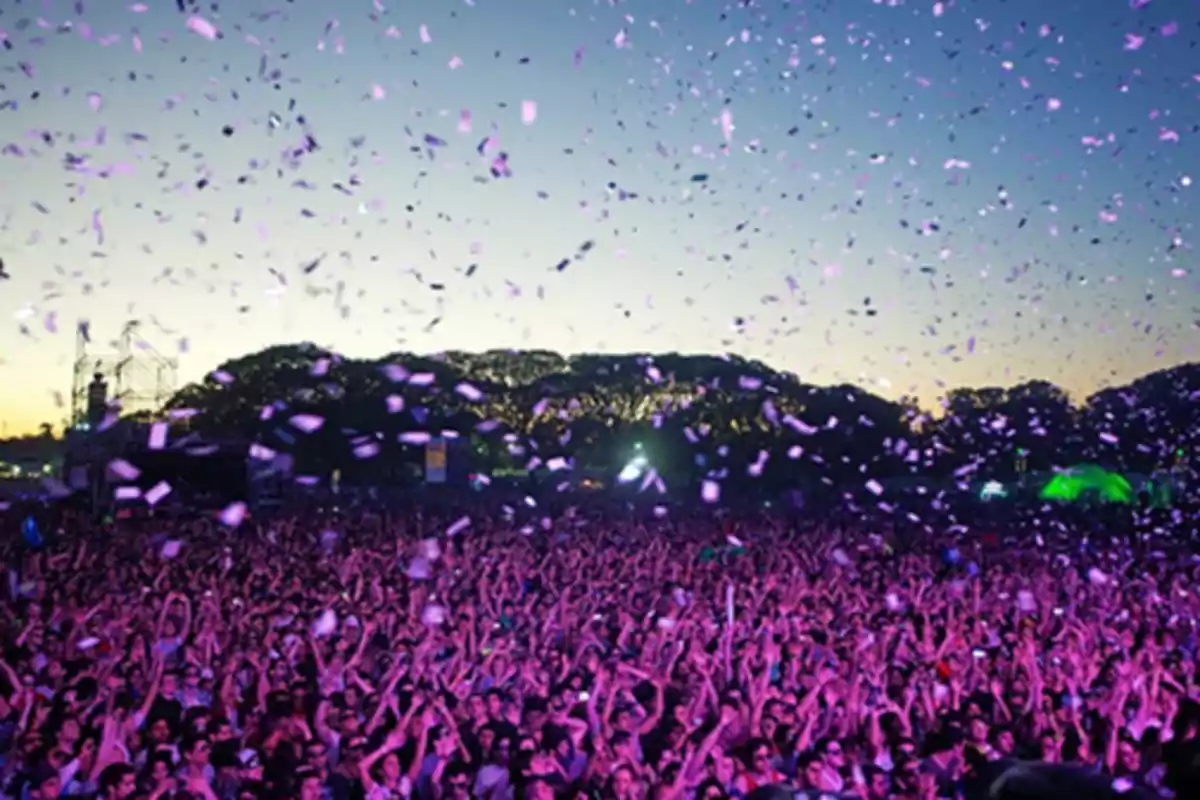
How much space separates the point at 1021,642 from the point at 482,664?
3.87 m

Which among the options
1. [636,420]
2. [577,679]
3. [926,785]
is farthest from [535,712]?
[636,420]

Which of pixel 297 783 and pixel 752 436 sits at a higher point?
pixel 752 436

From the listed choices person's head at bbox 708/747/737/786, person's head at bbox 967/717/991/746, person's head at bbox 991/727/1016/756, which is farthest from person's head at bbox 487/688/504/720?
person's head at bbox 991/727/1016/756

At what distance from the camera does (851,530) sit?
62.8ft

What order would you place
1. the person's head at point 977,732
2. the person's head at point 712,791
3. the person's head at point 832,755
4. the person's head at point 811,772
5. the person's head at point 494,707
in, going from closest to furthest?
the person's head at point 712,791 < the person's head at point 811,772 < the person's head at point 832,755 < the person's head at point 977,732 < the person's head at point 494,707

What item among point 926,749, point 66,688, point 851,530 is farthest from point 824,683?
point 851,530

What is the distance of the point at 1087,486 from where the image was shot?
2967cm

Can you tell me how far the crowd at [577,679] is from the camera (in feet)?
18.0

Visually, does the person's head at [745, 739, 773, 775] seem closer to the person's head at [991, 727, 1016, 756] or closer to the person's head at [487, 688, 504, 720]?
the person's head at [991, 727, 1016, 756]

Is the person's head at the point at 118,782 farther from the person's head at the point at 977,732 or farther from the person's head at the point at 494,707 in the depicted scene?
the person's head at the point at 977,732

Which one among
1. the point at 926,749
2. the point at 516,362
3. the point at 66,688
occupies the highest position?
the point at 516,362

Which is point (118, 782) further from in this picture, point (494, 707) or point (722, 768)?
point (722, 768)

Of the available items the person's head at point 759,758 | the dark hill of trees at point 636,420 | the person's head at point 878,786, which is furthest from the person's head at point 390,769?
the dark hill of trees at point 636,420

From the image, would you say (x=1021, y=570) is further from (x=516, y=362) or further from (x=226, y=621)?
(x=516, y=362)
